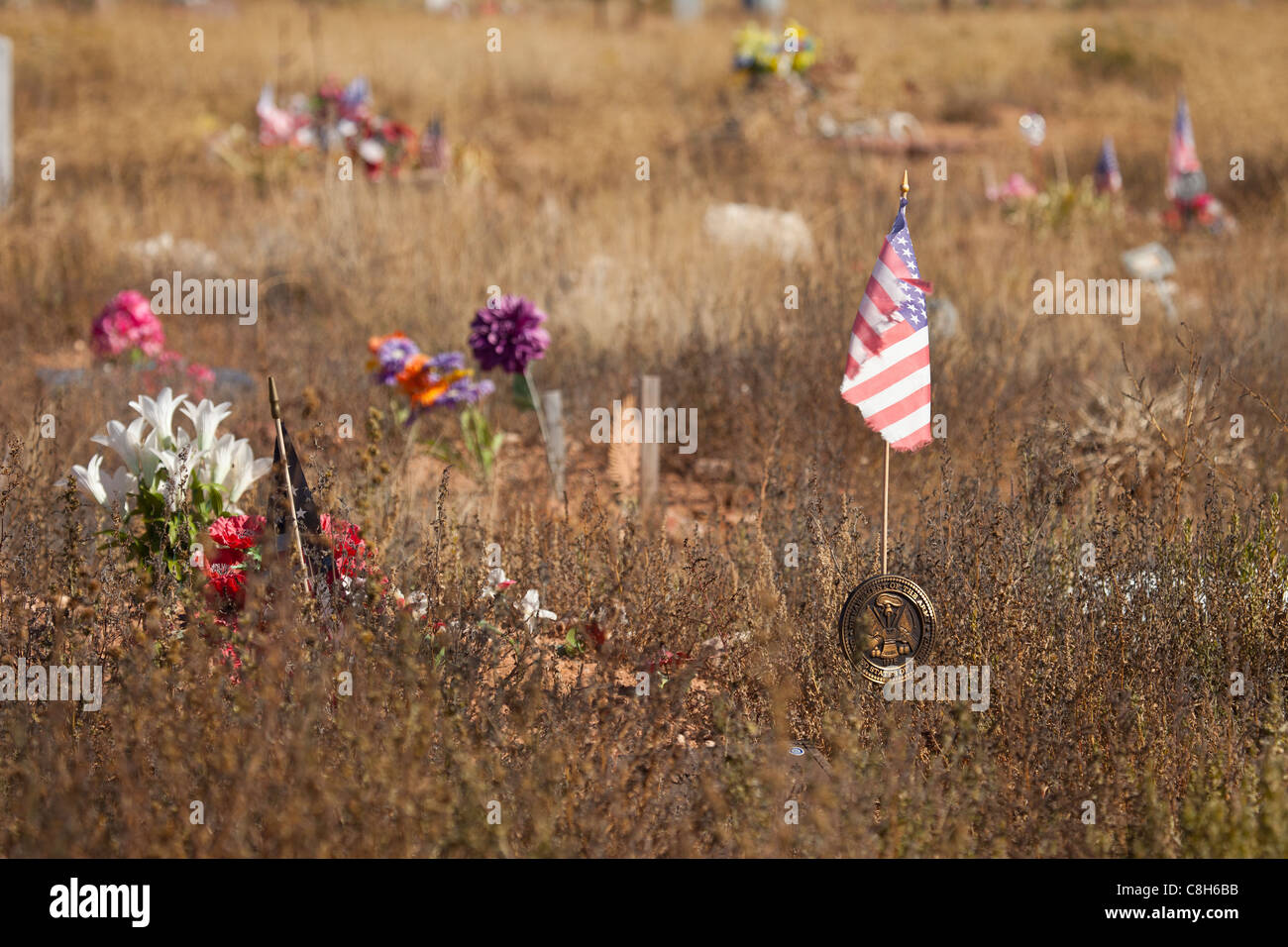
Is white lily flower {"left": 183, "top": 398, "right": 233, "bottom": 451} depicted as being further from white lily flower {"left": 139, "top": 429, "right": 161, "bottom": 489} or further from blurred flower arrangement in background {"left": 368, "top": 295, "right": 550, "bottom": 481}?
blurred flower arrangement in background {"left": 368, "top": 295, "right": 550, "bottom": 481}

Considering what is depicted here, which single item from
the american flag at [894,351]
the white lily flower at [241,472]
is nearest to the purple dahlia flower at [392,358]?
the white lily flower at [241,472]

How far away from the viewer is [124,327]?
686cm

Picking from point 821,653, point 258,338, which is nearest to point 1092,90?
point 258,338

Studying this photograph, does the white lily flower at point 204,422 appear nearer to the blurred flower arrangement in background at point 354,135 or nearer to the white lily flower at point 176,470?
the white lily flower at point 176,470

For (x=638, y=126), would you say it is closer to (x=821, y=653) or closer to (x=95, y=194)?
(x=95, y=194)

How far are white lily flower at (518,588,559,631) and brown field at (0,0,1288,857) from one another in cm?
9

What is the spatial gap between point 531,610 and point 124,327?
155 inches

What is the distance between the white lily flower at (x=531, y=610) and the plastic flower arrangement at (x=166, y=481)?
3.01ft

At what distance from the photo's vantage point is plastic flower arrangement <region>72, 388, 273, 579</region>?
3.84 metres

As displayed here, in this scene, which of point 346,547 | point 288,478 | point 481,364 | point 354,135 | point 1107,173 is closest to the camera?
point 288,478

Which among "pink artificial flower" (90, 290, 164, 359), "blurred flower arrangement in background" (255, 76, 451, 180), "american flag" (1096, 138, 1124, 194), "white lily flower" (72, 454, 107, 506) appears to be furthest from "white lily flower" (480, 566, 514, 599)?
"american flag" (1096, 138, 1124, 194)

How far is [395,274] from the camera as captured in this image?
27.3 feet

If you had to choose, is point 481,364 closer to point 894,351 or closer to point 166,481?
point 166,481

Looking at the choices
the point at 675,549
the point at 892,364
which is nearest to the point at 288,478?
the point at 892,364
